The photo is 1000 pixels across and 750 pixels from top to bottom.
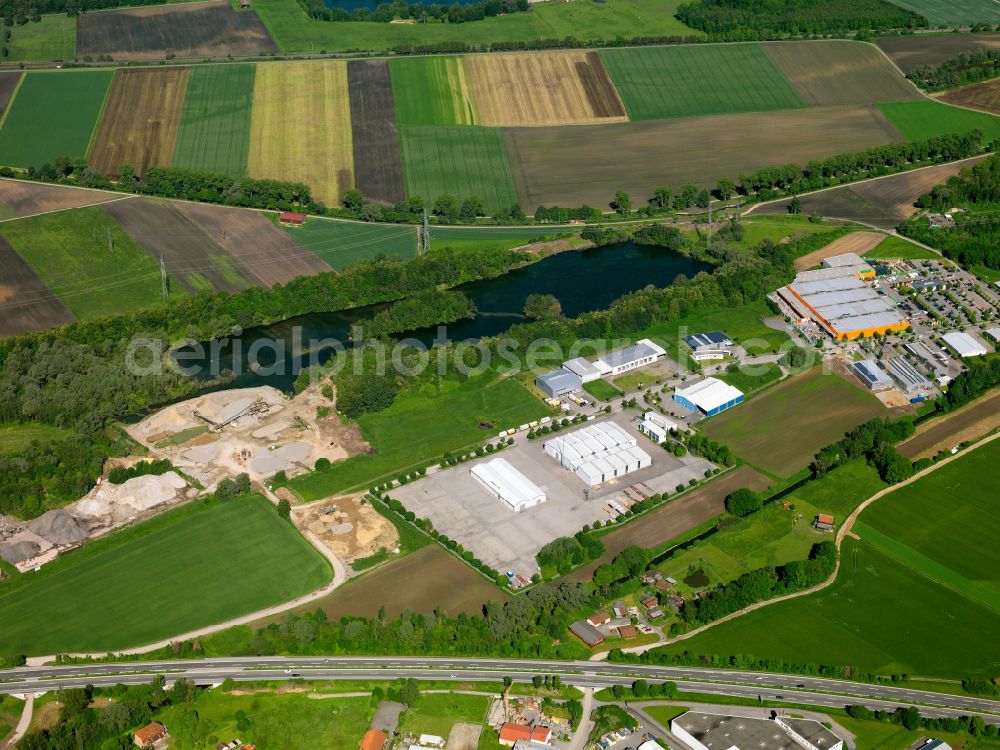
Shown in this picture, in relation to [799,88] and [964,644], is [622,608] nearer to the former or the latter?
[964,644]

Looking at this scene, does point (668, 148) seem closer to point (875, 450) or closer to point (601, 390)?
point (601, 390)

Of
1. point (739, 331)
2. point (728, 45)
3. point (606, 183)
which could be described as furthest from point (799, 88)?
point (739, 331)

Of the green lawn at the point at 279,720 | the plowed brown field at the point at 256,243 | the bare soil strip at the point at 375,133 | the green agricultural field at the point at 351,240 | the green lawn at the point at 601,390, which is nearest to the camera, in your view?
the green lawn at the point at 279,720

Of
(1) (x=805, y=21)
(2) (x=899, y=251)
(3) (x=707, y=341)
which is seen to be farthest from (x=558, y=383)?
(1) (x=805, y=21)

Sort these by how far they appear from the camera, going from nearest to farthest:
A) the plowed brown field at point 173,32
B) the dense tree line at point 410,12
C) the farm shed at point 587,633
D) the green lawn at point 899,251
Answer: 1. the farm shed at point 587,633
2. the green lawn at point 899,251
3. the plowed brown field at point 173,32
4. the dense tree line at point 410,12

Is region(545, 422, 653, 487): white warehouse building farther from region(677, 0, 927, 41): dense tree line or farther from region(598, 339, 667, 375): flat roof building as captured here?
region(677, 0, 927, 41): dense tree line

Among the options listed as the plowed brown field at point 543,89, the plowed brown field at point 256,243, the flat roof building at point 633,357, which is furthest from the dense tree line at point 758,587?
the plowed brown field at point 543,89

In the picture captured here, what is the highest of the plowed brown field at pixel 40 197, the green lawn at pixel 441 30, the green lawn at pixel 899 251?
the green lawn at pixel 441 30

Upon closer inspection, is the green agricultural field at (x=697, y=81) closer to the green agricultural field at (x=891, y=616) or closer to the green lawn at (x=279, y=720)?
the green agricultural field at (x=891, y=616)
